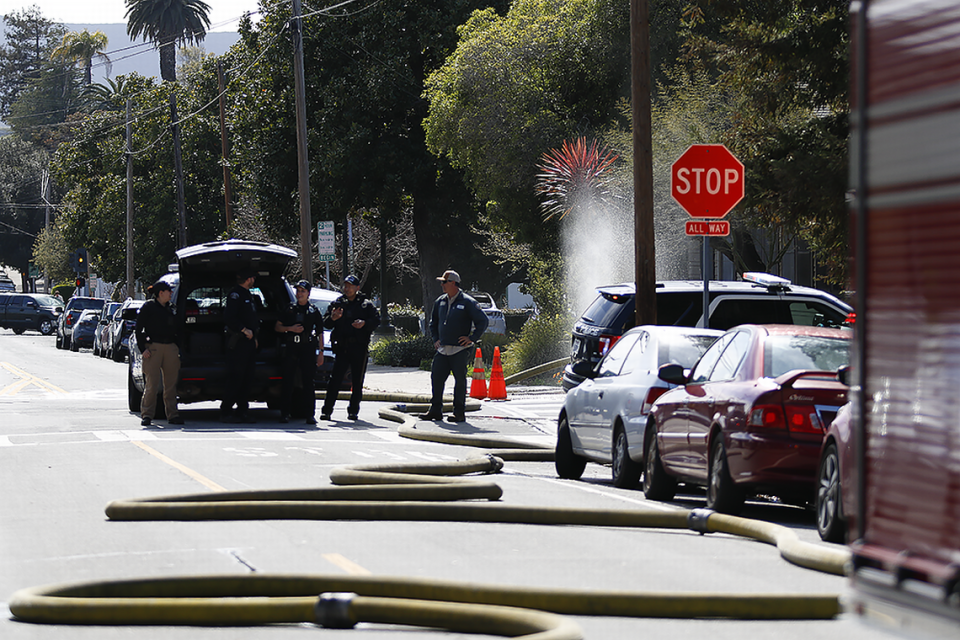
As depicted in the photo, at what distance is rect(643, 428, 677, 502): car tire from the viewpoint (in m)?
11.9

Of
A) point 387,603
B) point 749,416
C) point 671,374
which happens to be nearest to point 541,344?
point 671,374

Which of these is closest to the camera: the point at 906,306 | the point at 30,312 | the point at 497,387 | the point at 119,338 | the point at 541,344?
the point at 906,306

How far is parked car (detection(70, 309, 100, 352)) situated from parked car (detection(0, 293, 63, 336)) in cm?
1698

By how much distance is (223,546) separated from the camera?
9195 millimetres

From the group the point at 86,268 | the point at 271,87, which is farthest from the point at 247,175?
the point at 86,268

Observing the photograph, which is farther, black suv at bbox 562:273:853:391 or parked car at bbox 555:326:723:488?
black suv at bbox 562:273:853:391

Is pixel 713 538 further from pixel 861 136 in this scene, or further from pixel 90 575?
pixel 861 136

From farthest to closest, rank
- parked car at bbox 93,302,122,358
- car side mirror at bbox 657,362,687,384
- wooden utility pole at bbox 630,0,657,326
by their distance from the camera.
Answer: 1. parked car at bbox 93,302,122,358
2. wooden utility pole at bbox 630,0,657,326
3. car side mirror at bbox 657,362,687,384

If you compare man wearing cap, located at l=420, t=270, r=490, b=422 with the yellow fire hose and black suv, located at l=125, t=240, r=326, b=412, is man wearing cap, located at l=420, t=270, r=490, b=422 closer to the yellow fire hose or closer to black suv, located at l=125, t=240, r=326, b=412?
black suv, located at l=125, t=240, r=326, b=412

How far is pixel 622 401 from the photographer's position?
13.1 m

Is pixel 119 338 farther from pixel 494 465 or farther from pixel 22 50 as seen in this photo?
pixel 22 50

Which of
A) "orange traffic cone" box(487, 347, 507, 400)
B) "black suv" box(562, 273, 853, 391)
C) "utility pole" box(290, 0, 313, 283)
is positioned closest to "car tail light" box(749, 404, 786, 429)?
"black suv" box(562, 273, 853, 391)

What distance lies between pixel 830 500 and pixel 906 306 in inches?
198

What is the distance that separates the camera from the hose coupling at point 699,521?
9555 millimetres
